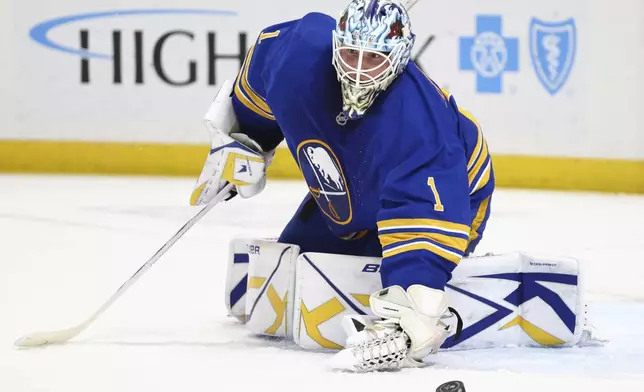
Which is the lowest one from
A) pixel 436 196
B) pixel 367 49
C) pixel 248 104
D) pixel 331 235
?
pixel 331 235

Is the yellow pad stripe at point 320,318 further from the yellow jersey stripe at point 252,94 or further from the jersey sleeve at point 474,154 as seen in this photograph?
the yellow jersey stripe at point 252,94

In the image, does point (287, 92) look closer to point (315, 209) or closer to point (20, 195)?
point (315, 209)

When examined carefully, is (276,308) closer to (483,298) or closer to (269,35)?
(483,298)

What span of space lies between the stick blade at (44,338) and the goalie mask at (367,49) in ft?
2.59

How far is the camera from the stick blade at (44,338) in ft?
8.27

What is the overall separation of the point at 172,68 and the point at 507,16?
188 centimetres

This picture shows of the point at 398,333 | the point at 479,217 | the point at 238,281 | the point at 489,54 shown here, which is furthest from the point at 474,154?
the point at 489,54

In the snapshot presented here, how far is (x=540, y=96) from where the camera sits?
6.45m

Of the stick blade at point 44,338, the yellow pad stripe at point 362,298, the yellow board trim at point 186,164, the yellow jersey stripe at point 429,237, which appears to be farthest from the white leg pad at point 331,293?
the yellow board trim at point 186,164

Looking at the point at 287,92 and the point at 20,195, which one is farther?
the point at 20,195

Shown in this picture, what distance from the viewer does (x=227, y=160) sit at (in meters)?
2.78

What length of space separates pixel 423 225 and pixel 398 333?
0.22 metres

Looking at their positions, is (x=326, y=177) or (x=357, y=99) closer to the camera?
(x=357, y=99)

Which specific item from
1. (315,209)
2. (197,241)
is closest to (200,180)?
(315,209)
